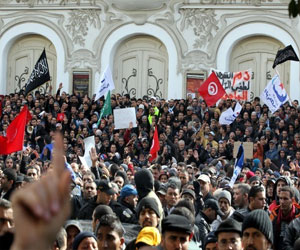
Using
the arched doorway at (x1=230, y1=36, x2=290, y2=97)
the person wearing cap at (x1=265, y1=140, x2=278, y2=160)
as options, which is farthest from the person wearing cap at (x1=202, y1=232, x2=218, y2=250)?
the arched doorway at (x1=230, y1=36, x2=290, y2=97)

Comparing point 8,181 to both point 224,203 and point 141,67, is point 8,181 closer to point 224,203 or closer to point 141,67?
point 224,203

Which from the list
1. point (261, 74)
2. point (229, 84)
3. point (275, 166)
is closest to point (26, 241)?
point (275, 166)

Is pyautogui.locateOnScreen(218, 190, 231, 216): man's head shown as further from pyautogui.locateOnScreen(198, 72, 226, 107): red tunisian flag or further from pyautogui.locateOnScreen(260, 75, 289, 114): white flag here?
pyautogui.locateOnScreen(198, 72, 226, 107): red tunisian flag

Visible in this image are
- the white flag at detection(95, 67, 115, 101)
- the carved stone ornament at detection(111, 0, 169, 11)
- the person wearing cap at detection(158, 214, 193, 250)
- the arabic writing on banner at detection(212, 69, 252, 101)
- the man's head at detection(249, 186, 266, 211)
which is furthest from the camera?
the carved stone ornament at detection(111, 0, 169, 11)

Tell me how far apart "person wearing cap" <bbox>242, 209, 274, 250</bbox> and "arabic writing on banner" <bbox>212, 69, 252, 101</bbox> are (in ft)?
65.7

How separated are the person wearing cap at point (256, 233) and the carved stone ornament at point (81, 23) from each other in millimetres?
25777

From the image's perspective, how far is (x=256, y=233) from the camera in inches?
205

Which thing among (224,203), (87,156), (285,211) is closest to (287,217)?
(285,211)

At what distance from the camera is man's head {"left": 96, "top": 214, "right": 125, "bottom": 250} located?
5336 mm

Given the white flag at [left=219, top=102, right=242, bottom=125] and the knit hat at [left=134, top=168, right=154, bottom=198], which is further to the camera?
the white flag at [left=219, top=102, right=242, bottom=125]

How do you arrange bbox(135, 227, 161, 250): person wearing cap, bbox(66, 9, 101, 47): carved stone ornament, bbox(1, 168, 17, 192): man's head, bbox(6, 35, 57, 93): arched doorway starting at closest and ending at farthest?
bbox(135, 227, 161, 250): person wearing cap → bbox(1, 168, 17, 192): man's head → bbox(66, 9, 101, 47): carved stone ornament → bbox(6, 35, 57, 93): arched doorway

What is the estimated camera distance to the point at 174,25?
29719 millimetres

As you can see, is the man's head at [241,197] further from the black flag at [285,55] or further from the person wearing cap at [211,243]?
the black flag at [285,55]

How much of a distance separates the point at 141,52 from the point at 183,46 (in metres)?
1.88
